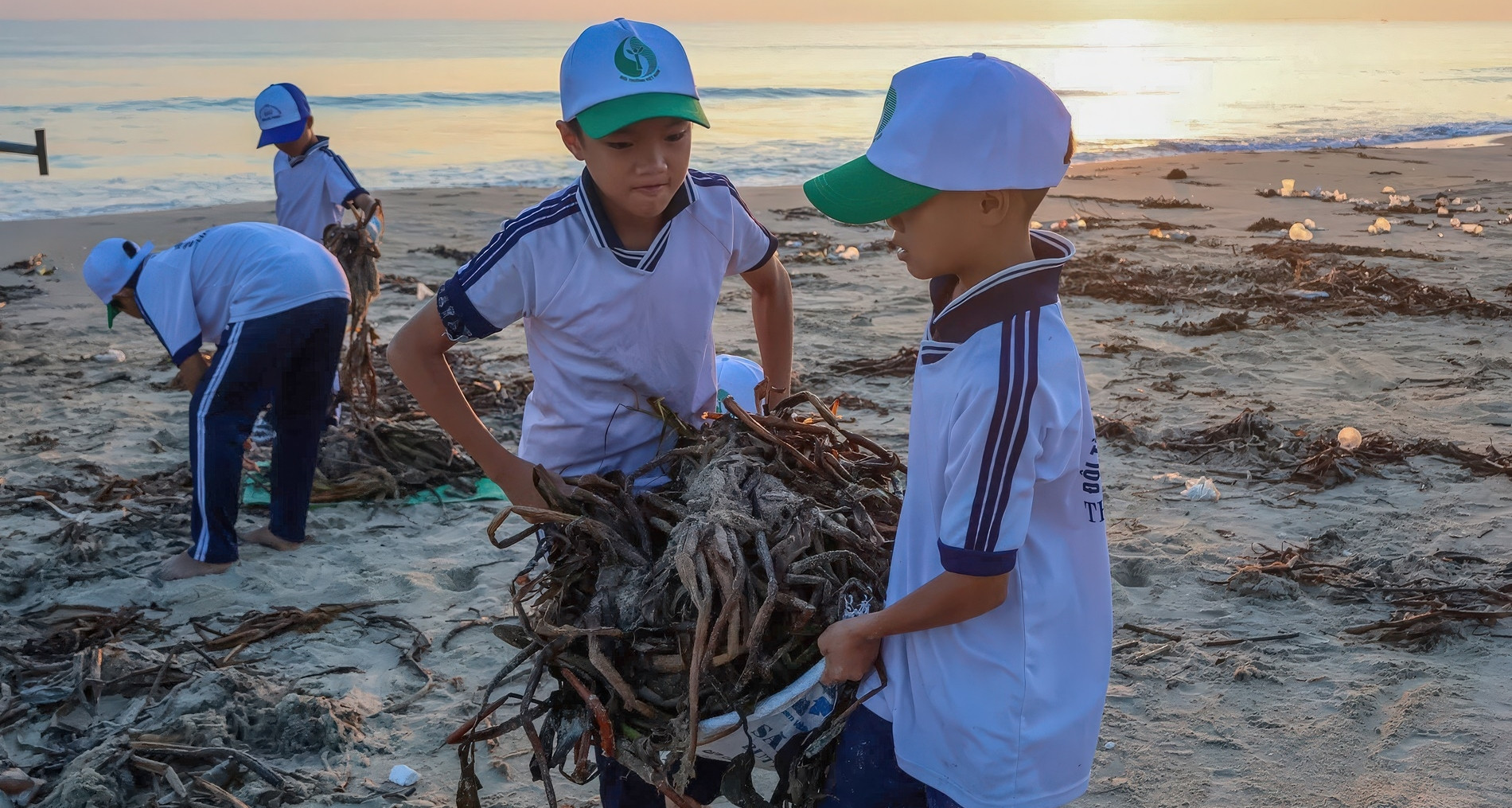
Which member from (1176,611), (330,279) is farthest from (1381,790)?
(330,279)

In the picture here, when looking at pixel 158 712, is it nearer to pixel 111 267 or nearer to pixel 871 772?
pixel 111 267

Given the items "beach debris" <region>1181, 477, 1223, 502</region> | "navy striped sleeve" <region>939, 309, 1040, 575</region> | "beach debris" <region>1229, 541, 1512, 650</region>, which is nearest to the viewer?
"navy striped sleeve" <region>939, 309, 1040, 575</region>

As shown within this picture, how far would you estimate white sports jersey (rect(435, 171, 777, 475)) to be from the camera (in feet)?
7.80

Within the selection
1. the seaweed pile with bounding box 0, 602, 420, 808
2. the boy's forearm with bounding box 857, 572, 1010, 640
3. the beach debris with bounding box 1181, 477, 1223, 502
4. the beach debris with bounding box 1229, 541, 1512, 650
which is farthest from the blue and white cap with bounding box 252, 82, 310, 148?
the boy's forearm with bounding box 857, 572, 1010, 640

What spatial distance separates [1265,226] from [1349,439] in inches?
281

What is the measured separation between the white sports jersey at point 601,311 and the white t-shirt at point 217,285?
8.49ft

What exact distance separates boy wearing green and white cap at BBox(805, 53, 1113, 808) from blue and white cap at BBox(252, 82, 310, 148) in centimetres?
533

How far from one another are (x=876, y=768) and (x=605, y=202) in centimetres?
128

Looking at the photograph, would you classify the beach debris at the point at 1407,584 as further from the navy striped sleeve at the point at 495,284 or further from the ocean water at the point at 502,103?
the ocean water at the point at 502,103

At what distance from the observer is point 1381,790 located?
3066 millimetres

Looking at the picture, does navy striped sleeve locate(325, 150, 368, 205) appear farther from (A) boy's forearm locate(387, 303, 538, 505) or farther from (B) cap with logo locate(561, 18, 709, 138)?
(B) cap with logo locate(561, 18, 709, 138)

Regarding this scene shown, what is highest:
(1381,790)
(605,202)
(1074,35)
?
(1074,35)

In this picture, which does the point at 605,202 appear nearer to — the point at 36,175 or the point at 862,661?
the point at 862,661

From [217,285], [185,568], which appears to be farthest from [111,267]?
[185,568]
